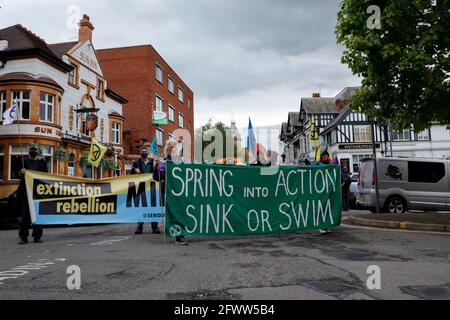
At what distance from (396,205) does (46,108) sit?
2094 centimetres

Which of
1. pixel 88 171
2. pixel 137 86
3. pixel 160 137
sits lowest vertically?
pixel 88 171

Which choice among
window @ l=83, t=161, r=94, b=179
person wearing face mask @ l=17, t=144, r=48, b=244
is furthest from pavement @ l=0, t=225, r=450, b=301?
window @ l=83, t=161, r=94, b=179

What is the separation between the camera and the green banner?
7.34m

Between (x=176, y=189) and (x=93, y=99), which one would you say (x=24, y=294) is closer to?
(x=176, y=189)

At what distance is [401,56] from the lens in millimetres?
9477

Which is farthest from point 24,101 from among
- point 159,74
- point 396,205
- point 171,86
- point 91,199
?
point 171,86

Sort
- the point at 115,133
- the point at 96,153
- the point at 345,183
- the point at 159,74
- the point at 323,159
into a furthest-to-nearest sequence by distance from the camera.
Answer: the point at 159,74 → the point at 115,133 → the point at 96,153 → the point at 345,183 → the point at 323,159

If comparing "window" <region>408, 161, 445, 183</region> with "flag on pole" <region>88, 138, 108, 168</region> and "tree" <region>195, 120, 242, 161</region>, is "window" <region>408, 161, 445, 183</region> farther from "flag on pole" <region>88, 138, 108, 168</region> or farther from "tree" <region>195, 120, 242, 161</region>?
"tree" <region>195, 120, 242, 161</region>

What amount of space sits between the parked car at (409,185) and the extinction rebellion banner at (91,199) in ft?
27.9

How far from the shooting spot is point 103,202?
812 centimetres

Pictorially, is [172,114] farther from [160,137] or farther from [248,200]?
[248,200]

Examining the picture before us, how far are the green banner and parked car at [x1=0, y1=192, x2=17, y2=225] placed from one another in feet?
23.5

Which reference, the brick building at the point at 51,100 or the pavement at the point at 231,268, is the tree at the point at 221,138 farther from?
the pavement at the point at 231,268
